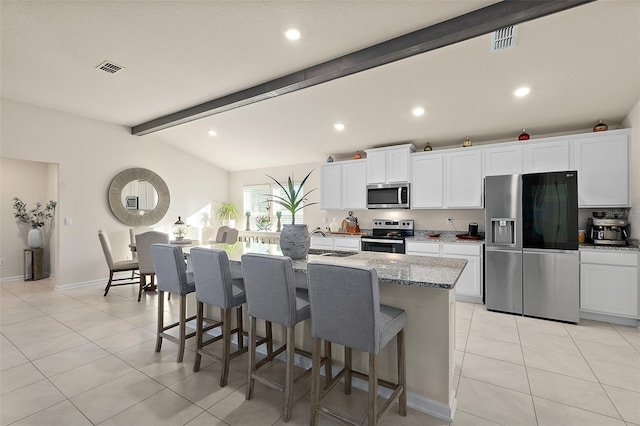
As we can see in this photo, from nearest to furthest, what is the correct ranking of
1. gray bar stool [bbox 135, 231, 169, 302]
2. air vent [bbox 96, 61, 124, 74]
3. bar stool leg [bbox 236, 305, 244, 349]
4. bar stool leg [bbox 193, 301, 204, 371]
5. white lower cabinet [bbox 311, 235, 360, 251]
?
bar stool leg [bbox 193, 301, 204, 371], bar stool leg [bbox 236, 305, 244, 349], air vent [bbox 96, 61, 124, 74], gray bar stool [bbox 135, 231, 169, 302], white lower cabinet [bbox 311, 235, 360, 251]

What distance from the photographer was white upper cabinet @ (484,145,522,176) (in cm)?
420

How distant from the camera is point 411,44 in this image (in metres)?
2.82

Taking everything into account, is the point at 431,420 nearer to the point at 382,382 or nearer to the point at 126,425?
the point at 382,382

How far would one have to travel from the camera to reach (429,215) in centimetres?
519

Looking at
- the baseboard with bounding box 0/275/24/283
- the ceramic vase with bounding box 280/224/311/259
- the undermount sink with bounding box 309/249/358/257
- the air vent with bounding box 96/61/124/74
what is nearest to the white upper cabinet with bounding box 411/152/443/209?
the undermount sink with bounding box 309/249/358/257

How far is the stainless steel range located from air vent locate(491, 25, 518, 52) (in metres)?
2.82

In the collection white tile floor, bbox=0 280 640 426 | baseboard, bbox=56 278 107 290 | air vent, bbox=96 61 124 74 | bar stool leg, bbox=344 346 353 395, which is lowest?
white tile floor, bbox=0 280 640 426

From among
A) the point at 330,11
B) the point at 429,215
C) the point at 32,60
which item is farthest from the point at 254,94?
the point at 429,215

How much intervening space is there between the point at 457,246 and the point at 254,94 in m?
3.56

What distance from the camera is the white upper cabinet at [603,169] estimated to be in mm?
3623

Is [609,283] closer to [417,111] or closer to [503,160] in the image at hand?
[503,160]

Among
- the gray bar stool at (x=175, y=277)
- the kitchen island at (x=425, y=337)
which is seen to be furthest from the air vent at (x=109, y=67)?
the kitchen island at (x=425, y=337)

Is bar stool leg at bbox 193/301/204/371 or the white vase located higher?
the white vase

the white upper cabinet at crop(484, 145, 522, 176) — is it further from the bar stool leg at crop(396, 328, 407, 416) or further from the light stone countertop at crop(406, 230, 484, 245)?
the bar stool leg at crop(396, 328, 407, 416)
